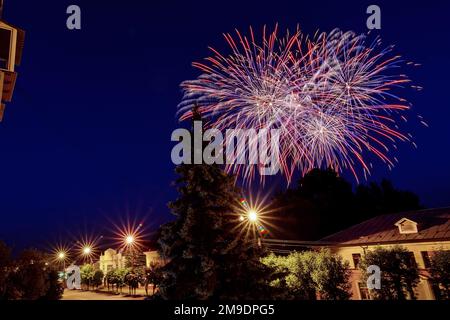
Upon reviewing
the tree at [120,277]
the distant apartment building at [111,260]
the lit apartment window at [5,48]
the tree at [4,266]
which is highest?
the lit apartment window at [5,48]

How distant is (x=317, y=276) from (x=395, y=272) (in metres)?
5.90

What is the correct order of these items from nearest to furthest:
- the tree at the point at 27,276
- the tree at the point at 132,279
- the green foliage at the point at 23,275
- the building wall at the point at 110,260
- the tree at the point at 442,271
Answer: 1. the green foliage at the point at 23,275
2. the tree at the point at 27,276
3. the tree at the point at 442,271
4. the tree at the point at 132,279
5. the building wall at the point at 110,260

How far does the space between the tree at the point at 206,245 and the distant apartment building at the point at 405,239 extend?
18442 millimetres

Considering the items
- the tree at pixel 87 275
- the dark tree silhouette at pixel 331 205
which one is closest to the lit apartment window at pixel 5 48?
the dark tree silhouette at pixel 331 205

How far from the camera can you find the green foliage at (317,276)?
2635 centimetres

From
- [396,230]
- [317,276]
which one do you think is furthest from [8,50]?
[396,230]

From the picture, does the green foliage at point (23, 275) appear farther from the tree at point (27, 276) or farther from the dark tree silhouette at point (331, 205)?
the dark tree silhouette at point (331, 205)

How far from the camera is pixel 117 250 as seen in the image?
72438 mm

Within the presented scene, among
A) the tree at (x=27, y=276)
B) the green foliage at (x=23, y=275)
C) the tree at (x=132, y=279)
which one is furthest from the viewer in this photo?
the tree at (x=132, y=279)

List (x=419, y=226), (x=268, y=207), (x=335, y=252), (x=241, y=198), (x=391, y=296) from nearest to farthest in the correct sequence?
(x=241, y=198)
(x=391, y=296)
(x=419, y=226)
(x=335, y=252)
(x=268, y=207)

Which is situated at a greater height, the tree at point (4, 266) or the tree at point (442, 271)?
the tree at point (4, 266)
